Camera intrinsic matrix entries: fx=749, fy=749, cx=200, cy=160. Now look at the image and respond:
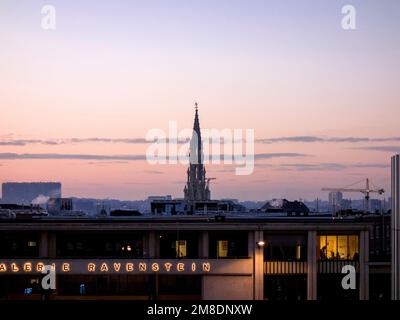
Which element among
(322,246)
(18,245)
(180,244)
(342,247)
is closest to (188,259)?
(180,244)

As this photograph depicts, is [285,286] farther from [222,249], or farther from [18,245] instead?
[18,245]

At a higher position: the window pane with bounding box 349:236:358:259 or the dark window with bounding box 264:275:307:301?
the window pane with bounding box 349:236:358:259

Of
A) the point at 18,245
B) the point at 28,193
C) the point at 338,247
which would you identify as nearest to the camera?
the point at 338,247

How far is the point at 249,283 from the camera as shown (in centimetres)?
2908

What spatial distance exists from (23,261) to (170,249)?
5.82 meters

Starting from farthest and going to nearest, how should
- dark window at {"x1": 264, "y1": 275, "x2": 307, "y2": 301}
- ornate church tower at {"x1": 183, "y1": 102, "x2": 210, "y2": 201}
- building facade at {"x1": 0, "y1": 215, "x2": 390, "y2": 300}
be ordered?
ornate church tower at {"x1": 183, "y1": 102, "x2": 210, "y2": 201} < building facade at {"x1": 0, "y1": 215, "x2": 390, "y2": 300} < dark window at {"x1": 264, "y1": 275, "x2": 307, "y2": 301}

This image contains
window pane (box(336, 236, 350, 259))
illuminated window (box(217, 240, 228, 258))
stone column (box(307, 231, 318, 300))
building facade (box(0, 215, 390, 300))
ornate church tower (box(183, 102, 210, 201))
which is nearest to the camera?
stone column (box(307, 231, 318, 300))

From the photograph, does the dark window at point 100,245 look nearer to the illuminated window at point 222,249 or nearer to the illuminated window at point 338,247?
the illuminated window at point 222,249

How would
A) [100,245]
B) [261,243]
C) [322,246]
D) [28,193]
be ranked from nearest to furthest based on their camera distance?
[261,243] < [322,246] < [100,245] < [28,193]

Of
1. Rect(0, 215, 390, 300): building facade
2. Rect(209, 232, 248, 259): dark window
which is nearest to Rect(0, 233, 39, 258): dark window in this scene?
Rect(0, 215, 390, 300): building facade

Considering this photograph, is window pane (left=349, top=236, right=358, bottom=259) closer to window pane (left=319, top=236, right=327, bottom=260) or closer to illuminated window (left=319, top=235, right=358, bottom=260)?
illuminated window (left=319, top=235, right=358, bottom=260)

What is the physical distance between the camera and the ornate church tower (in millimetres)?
122438

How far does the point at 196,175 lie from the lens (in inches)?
5094
